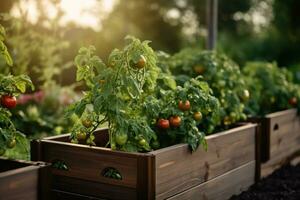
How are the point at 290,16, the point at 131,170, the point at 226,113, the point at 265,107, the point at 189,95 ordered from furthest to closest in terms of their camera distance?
the point at 290,16 < the point at 265,107 < the point at 226,113 < the point at 189,95 < the point at 131,170

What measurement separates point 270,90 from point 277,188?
130cm

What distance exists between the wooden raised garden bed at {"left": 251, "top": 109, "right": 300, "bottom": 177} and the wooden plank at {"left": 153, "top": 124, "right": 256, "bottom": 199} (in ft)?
1.33

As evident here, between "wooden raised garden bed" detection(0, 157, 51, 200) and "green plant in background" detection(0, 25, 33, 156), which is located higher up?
"green plant in background" detection(0, 25, 33, 156)

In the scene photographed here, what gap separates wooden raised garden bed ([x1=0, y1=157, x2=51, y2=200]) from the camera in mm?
2244

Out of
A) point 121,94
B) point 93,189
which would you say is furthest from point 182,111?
point 93,189

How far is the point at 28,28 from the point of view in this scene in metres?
6.13

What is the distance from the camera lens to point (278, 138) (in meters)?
4.60

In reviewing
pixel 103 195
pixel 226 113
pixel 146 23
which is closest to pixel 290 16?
pixel 146 23

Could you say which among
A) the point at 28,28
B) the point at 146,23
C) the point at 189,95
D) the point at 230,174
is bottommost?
the point at 230,174

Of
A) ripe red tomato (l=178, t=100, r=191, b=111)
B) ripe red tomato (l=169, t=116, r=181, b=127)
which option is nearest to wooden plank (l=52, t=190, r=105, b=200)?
ripe red tomato (l=169, t=116, r=181, b=127)

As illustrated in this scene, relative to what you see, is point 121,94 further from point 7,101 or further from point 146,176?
point 7,101

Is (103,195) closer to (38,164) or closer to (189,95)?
(38,164)

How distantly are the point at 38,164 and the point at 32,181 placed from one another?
102mm

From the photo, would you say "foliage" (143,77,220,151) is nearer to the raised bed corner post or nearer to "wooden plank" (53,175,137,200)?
"wooden plank" (53,175,137,200)
